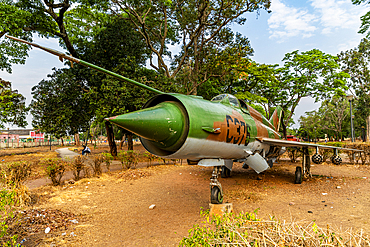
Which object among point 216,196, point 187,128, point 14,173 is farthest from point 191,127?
point 14,173

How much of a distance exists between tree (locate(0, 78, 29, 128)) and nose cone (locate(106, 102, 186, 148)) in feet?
59.5

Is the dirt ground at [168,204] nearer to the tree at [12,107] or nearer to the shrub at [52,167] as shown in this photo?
the shrub at [52,167]

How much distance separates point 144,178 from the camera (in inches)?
396

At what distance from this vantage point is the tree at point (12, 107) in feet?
51.4

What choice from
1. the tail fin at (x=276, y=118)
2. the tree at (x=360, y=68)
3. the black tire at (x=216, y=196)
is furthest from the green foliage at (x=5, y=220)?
the tree at (x=360, y=68)

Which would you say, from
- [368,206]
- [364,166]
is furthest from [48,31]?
[364,166]

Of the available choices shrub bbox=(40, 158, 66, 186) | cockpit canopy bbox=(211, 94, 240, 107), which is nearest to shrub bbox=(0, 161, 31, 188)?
shrub bbox=(40, 158, 66, 186)

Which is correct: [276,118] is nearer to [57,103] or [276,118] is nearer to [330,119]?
[57,103]

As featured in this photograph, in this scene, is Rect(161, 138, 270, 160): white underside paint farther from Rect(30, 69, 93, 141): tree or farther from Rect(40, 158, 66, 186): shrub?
Rect(30, 69, 93, 141): tree

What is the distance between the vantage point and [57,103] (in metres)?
13.4

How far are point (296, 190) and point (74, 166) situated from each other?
32.8ft

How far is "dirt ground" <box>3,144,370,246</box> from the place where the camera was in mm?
4129

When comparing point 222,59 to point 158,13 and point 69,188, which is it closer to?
point 158,13

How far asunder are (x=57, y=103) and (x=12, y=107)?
20.6 ft
